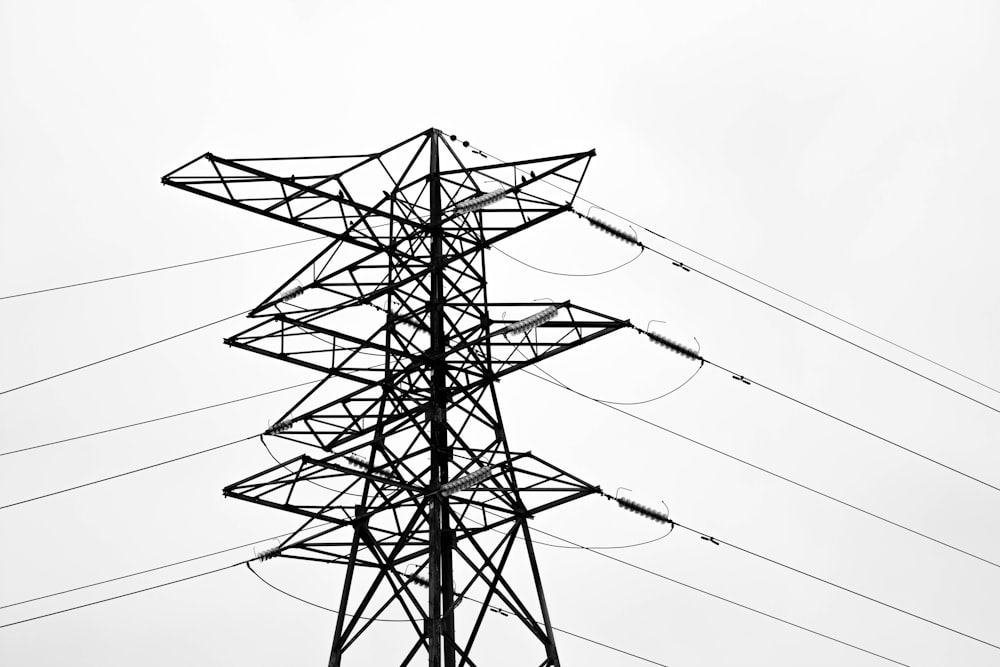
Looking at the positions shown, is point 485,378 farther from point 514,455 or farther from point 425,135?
point 425,135

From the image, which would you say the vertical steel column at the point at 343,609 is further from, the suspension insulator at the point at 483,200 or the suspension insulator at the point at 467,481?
the suspension insulator at the point at 483,200

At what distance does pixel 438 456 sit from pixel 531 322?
2886mm

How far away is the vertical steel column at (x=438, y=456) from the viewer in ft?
78.1

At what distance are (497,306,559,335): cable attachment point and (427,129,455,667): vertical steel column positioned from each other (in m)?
1.46

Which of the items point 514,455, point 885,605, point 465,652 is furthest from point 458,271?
point 885,605

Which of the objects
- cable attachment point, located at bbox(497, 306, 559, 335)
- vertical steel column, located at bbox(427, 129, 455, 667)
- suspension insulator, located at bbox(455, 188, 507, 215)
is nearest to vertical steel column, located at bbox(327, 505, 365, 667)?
vertical steel column, located at bbox(427, 129, 455, 667)

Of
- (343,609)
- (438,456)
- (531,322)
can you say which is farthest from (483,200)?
(343,609)

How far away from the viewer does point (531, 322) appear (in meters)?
25.1

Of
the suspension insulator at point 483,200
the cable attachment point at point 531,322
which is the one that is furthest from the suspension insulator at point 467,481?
the suspension insulator at point 483,200

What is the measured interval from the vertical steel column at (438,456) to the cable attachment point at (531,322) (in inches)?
57.4

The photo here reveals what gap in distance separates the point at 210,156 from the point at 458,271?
6168 mm

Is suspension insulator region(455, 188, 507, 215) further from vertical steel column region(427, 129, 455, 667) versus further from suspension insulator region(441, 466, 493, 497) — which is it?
suspension insulator region(441, 466, 493, 497)

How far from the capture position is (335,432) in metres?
26.2

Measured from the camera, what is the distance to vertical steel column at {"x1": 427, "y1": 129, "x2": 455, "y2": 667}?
23812 mm
